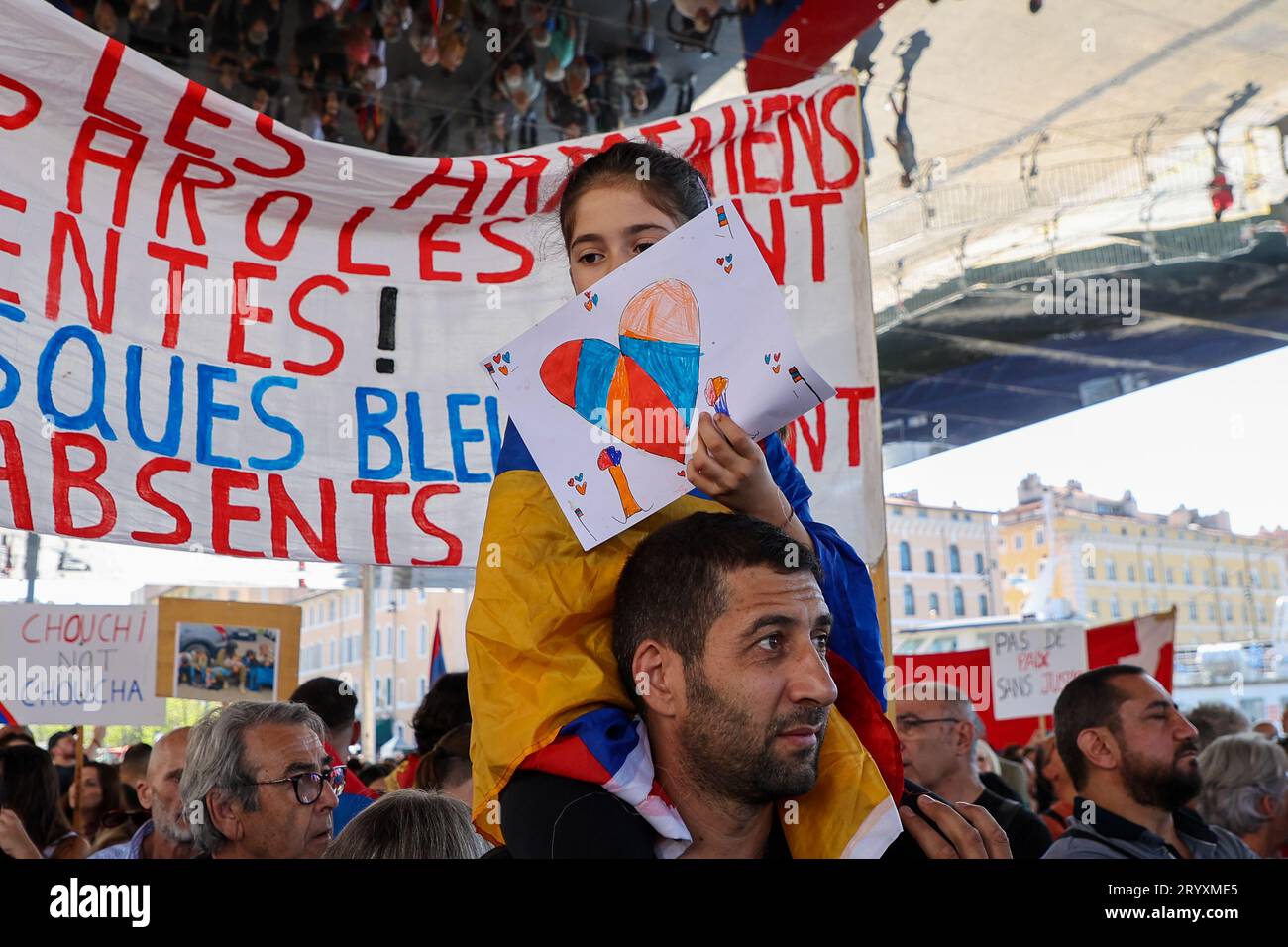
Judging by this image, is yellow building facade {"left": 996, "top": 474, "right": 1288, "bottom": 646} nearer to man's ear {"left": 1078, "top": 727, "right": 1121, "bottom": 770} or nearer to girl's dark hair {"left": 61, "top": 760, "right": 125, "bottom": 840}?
girl's dark hair {"left": 61, "top": 760, "right": 125, "bottom": 840}

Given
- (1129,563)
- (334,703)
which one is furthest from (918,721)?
(1129,563)

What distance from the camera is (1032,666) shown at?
820 centimetres

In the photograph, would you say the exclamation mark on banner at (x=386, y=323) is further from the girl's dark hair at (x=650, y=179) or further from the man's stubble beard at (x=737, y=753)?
the man's stubble beard at (x=737, y=753)

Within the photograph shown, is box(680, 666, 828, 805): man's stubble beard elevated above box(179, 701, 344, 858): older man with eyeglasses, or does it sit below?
above

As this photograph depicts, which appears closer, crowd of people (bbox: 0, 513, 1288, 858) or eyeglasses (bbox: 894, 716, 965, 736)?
crowd of people (bbox: 0, 513, 1288, 858)

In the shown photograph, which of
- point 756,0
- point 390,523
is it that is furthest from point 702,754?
point 756,0

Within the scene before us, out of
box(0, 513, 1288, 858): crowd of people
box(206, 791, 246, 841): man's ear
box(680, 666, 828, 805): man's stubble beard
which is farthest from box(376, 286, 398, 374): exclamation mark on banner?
box(680, 666, 828, 805): man's stubble beard

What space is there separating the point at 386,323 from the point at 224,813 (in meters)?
1.41

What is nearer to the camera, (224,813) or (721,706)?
(721,706)

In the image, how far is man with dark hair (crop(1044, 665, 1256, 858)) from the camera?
11.0ft

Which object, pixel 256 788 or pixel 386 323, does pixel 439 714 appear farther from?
pixel 386 323

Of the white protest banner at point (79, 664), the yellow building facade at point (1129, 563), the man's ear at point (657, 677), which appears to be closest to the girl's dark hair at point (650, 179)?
the man's ear at point (657, 677)

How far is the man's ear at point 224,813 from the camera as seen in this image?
2.96m

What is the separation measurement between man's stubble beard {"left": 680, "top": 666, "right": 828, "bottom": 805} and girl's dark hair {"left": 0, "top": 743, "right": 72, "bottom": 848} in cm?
374
